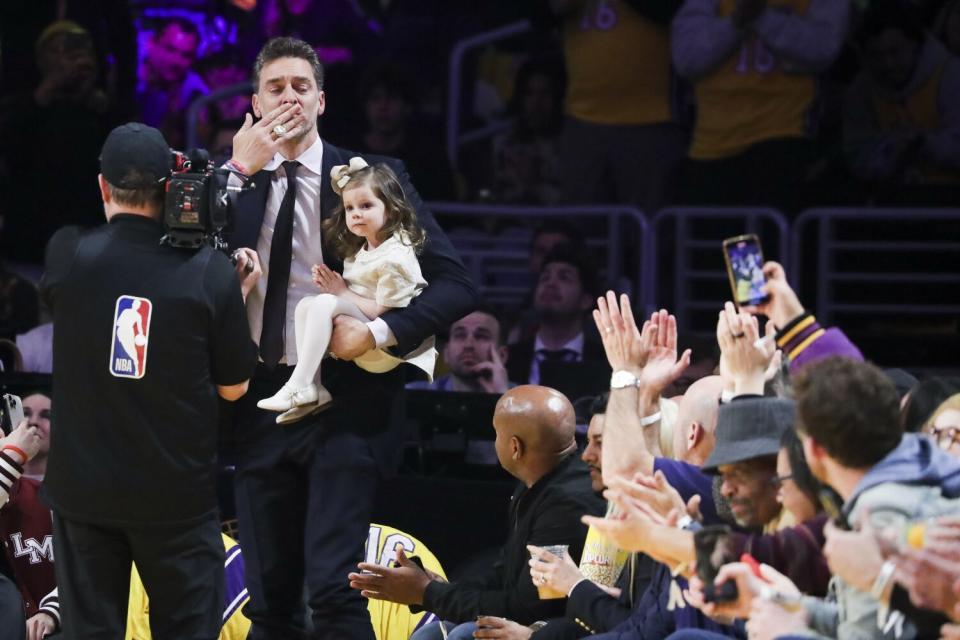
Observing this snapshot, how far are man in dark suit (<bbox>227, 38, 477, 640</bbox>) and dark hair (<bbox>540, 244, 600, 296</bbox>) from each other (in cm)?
309

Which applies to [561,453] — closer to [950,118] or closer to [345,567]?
[345,567]

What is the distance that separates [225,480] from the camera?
22.1 ft

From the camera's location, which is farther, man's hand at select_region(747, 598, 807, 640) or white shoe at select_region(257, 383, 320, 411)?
white shoe at select_region(257, 383, 320, 411)

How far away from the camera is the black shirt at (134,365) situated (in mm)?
4426

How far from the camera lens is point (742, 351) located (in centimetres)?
429

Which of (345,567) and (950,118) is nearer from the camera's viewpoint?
(345,567)

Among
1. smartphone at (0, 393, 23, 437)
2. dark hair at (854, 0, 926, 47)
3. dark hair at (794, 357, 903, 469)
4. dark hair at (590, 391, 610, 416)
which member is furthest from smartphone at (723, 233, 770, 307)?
dark hair at (854, 0, 926, 47)

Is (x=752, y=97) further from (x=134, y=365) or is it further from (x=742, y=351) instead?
(x=134, y=365)

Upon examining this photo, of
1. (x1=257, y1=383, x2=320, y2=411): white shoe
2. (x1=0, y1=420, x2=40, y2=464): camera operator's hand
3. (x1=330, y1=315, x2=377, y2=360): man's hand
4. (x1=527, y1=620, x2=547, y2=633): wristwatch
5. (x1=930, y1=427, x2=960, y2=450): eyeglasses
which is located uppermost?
(x1=330, y1=315, x2=377, y2=360): man's hand

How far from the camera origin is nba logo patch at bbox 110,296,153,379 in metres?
4.41

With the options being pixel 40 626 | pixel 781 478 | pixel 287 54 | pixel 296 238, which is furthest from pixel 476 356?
pixel 781 478

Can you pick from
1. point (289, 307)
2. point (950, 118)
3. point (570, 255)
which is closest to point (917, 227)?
point (950, 118)

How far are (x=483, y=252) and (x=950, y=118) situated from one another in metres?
2.36

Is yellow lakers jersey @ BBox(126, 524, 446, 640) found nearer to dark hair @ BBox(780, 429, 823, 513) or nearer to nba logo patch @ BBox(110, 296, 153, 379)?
nba logo patch @ BBox(110, 296, 153, 379)
